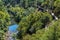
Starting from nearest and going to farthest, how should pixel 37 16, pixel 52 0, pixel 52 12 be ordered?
pixel 37 16
pixel 52 12
pixel 52 0

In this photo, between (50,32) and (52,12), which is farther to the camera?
(52,12)

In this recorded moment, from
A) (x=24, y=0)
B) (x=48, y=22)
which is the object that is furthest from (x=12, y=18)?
(x=48, y=22)

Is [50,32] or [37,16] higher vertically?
[37,16]

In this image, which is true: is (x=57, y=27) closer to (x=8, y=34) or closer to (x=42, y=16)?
(x=42, y=16)

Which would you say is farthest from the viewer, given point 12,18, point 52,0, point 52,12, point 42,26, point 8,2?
point 8,2

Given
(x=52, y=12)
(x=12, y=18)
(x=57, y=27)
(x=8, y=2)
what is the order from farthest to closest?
1. (x=8, y=2)
2. (x=12, y=18)
3. (x=52, y=12)
4. (x=57, y=27)

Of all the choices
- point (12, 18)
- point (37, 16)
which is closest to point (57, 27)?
point (37, 16)

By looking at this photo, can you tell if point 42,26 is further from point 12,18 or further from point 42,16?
point 12,18

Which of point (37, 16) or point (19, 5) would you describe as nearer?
point (37, 16)

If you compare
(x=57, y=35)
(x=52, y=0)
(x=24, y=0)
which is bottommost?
(x=57, y=35)
